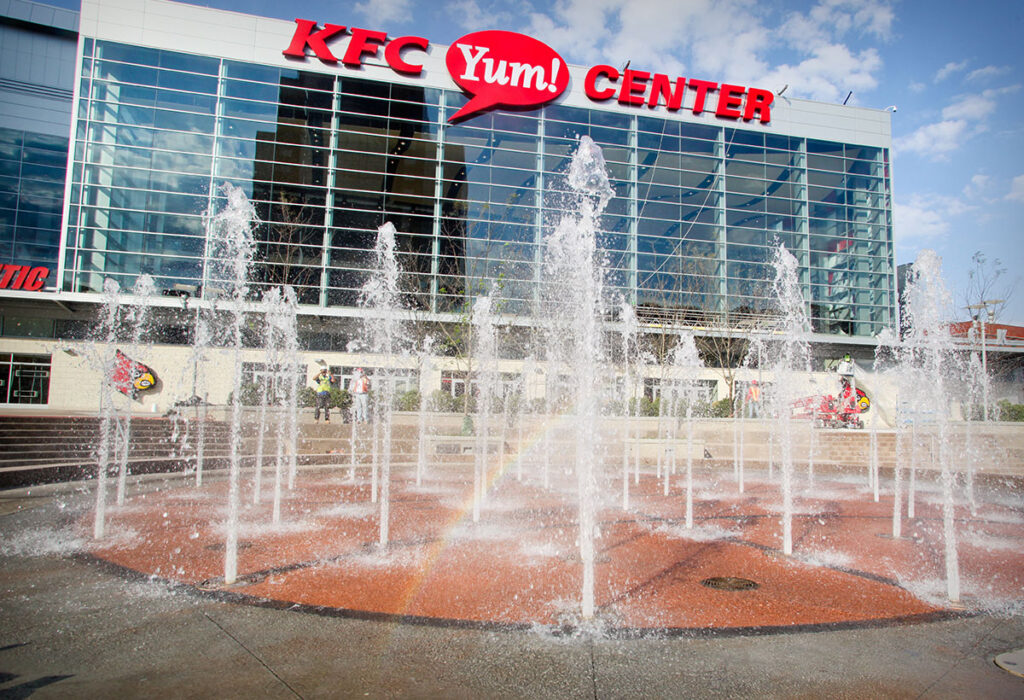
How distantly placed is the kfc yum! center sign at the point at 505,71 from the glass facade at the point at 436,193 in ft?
3.17

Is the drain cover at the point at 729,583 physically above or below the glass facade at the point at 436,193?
below

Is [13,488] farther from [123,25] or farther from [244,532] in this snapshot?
[123,25]

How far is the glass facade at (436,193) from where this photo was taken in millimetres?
29766

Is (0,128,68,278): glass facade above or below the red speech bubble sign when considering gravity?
below

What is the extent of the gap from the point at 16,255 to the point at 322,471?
40504mm

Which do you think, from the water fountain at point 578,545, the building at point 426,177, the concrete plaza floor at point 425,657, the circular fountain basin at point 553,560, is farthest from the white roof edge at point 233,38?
the concrete plaza floor at point 425,657

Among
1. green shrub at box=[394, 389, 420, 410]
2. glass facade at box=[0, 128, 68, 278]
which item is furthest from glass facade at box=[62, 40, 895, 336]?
glass facade at box=[0, 128, 68, 278]

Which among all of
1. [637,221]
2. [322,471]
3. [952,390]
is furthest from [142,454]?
[952,390]

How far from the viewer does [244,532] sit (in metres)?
7.78

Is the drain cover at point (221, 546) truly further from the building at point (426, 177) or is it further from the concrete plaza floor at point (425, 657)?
the building at point (426, 177)

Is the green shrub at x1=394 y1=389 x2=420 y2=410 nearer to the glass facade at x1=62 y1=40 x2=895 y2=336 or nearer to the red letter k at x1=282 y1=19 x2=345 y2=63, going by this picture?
the glass facade at x1=62 y1=40 x2=895 y2=336

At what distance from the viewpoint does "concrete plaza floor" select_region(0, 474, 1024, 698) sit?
3.55m

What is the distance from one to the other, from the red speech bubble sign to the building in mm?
111

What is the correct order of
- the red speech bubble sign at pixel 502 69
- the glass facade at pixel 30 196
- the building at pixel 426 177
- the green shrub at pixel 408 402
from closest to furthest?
1. the green shrub at pixel 408 402
2. the building at pixel 426 177
3. the red speech bubble sign at pixel 502 69
4. the glass facade at pixel 30 196
